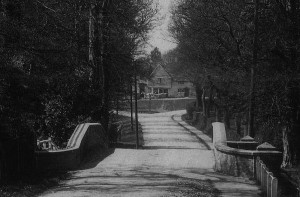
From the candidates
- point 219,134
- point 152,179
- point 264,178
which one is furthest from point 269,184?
point 219,134

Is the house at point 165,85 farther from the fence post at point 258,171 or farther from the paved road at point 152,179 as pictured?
the fence post at point 258,171

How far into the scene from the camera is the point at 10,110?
1209 cm

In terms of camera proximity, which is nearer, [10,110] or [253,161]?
[10,110]

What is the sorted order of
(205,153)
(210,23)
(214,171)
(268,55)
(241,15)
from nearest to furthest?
(214,171), (205,153), (268,55), (241,15), (210,23)

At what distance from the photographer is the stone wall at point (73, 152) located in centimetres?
1540

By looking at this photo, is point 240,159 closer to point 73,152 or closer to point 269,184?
point 269,184

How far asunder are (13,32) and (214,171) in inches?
333

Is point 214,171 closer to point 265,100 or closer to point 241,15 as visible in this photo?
point 265,100

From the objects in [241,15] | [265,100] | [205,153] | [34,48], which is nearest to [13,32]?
[34,48]

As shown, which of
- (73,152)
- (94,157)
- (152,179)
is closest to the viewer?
(152,179)

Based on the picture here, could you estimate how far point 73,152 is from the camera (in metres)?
16.0

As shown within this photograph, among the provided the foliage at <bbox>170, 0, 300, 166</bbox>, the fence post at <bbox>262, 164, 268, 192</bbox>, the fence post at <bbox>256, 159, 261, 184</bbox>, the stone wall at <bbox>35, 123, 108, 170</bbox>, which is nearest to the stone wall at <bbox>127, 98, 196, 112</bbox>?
the foliage at <bbox>170, 0, 300, 166</bbox>

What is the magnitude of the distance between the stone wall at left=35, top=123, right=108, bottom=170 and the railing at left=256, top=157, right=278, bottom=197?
6.18 metres

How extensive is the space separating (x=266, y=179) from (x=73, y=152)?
6.78 meters
